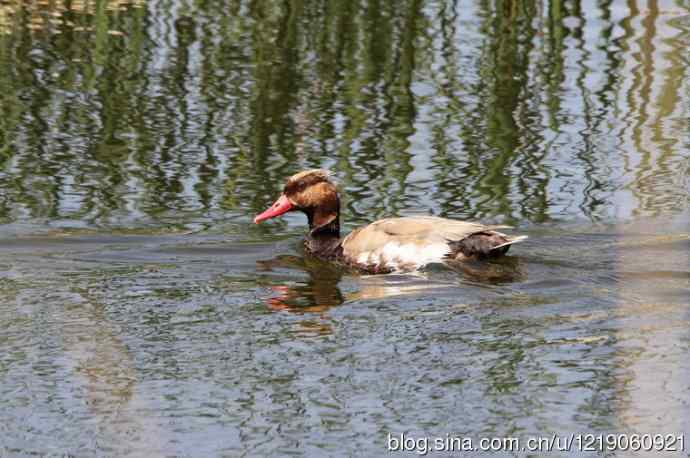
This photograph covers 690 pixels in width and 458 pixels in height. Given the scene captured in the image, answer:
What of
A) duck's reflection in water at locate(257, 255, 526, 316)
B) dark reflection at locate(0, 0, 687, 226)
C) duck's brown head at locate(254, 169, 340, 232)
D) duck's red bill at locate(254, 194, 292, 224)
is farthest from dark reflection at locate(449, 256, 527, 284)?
duck's red bill at locate(254, 194, 292, 224)

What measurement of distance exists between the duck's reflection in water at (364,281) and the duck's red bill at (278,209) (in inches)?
19.0

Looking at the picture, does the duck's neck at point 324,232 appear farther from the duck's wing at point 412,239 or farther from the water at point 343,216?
the duck's wing at point 412,239

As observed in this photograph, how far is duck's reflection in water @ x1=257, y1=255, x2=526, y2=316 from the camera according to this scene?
892 centimetres

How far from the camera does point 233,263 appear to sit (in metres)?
9.81

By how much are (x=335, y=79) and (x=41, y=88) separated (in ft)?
8.85

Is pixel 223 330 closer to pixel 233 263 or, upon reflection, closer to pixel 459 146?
pixel 233 263

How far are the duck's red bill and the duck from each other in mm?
16

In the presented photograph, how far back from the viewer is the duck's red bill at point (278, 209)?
34.5ft

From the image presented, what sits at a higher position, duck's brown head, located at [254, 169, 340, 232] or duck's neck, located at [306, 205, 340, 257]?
duck's brown head, located at [254, 169, 340, 232]

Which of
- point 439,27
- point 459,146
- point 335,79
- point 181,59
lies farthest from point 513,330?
point 439,27

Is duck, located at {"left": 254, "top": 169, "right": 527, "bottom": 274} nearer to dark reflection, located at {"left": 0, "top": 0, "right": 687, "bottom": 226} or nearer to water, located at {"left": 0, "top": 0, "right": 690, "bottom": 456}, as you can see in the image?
water, located at {"left": 0, "top": 0, "right": 690, "bottom": 456}

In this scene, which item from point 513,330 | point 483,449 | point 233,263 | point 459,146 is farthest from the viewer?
point 459,146

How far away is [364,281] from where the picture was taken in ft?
31.4

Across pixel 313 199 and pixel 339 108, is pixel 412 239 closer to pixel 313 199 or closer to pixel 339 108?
pixel 313 199
